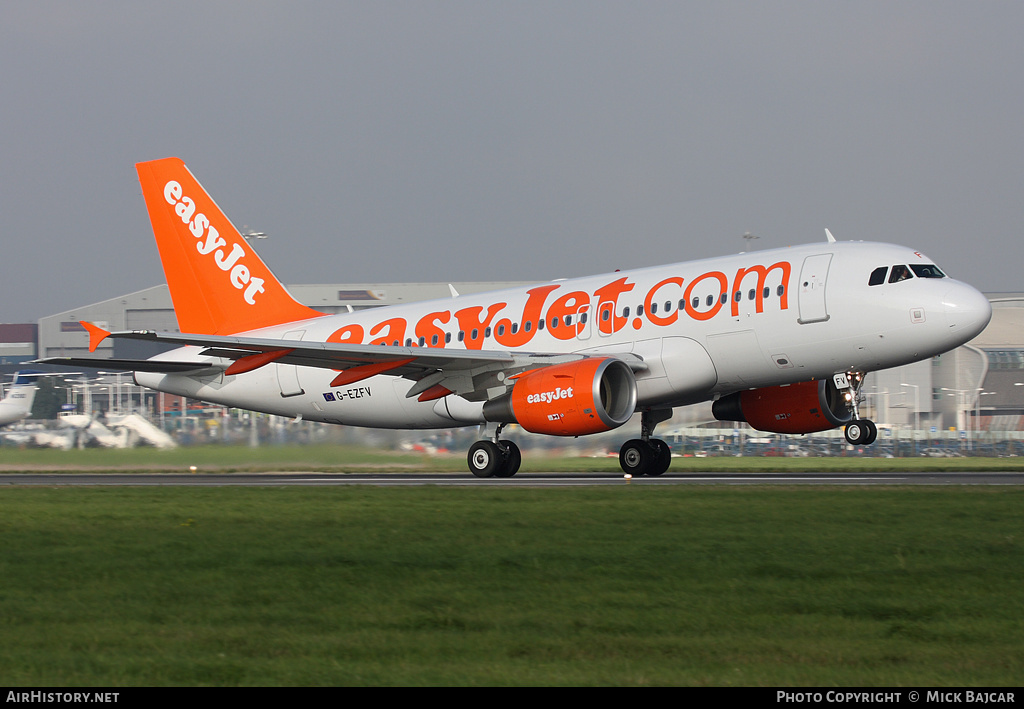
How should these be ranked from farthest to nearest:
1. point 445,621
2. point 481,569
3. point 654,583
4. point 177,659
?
1. point 481,569
2. point 654,583
3. point 445,621
4. point 177,659

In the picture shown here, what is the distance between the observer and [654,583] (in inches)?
384

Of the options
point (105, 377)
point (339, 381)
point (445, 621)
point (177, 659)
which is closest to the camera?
point (177, 659)

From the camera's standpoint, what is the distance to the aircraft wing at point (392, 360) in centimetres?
2412

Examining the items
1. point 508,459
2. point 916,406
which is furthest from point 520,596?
point 916,406

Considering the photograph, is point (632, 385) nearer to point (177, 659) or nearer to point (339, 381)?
point (339, 381)

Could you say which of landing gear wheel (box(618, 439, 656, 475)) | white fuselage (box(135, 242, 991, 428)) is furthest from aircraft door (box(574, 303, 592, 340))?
landing gear wheel (box(618, 439, 656, 475))

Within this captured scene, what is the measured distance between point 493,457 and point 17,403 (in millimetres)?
17752

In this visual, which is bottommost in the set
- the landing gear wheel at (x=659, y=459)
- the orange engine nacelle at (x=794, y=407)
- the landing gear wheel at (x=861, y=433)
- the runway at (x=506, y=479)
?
the runway at (x=506, y=479)

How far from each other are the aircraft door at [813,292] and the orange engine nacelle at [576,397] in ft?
12.3

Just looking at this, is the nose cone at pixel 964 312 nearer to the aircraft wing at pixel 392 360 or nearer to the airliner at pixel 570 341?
the airliner at pixel 570 341

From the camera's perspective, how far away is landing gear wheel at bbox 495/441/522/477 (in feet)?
85.0

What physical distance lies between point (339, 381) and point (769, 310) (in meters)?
9.59

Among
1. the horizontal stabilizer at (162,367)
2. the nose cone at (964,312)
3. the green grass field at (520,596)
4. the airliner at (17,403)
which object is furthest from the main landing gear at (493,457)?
the airliner at (17,403)
